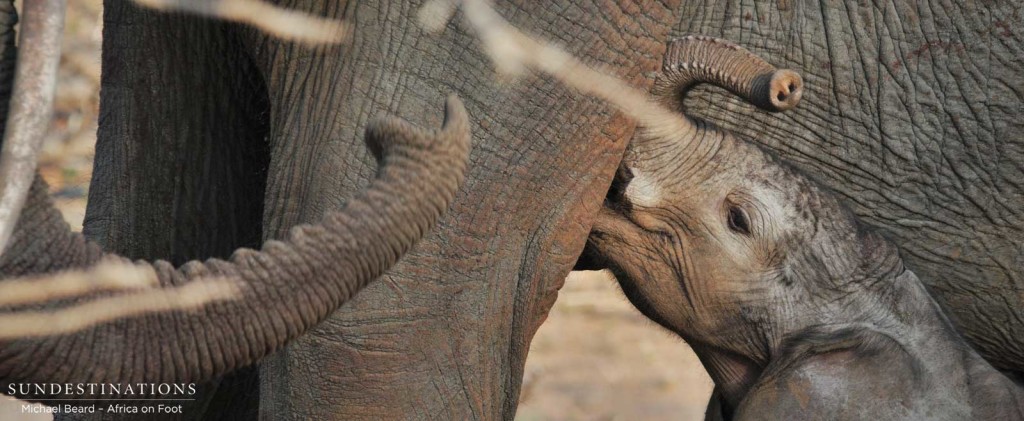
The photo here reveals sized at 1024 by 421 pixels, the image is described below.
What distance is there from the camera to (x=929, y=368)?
276 centimetres

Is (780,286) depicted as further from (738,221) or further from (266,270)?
(266,270)

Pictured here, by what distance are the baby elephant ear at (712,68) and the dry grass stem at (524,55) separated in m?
0.12

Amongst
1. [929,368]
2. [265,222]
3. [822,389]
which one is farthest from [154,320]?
[929,368]

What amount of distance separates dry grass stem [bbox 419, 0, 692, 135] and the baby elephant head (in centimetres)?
29

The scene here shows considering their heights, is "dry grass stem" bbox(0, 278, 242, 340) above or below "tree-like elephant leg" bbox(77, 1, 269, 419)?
above

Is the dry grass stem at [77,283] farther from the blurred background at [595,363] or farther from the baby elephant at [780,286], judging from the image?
the blurred background at [595,363]

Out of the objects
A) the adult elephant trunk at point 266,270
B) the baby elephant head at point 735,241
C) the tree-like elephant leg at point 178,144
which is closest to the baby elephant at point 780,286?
the baby elephant head at point 735,241

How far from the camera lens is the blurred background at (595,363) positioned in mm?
5645

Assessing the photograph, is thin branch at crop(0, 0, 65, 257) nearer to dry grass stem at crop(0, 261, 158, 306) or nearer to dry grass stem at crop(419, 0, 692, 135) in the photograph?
dry grass stem at crop(0, 261, 158, 306)

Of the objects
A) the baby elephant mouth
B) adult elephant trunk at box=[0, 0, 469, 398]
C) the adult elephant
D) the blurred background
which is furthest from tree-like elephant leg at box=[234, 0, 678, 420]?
the blurred background

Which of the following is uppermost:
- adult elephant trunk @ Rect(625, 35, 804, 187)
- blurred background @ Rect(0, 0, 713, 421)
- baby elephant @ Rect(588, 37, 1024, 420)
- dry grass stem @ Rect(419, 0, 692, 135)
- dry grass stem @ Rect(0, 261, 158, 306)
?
dry grass stem @ Rect(0, 261, 158, 306)

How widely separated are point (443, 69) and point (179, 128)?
2.52ft

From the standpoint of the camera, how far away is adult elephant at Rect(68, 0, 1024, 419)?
240 cm

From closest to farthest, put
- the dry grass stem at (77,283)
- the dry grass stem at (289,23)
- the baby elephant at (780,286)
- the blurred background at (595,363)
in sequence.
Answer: the dry grass stem at (77,283)
the dry grass stem at (289,23)
the baby elephant at (780,286)
the blurred background at (595,363)
